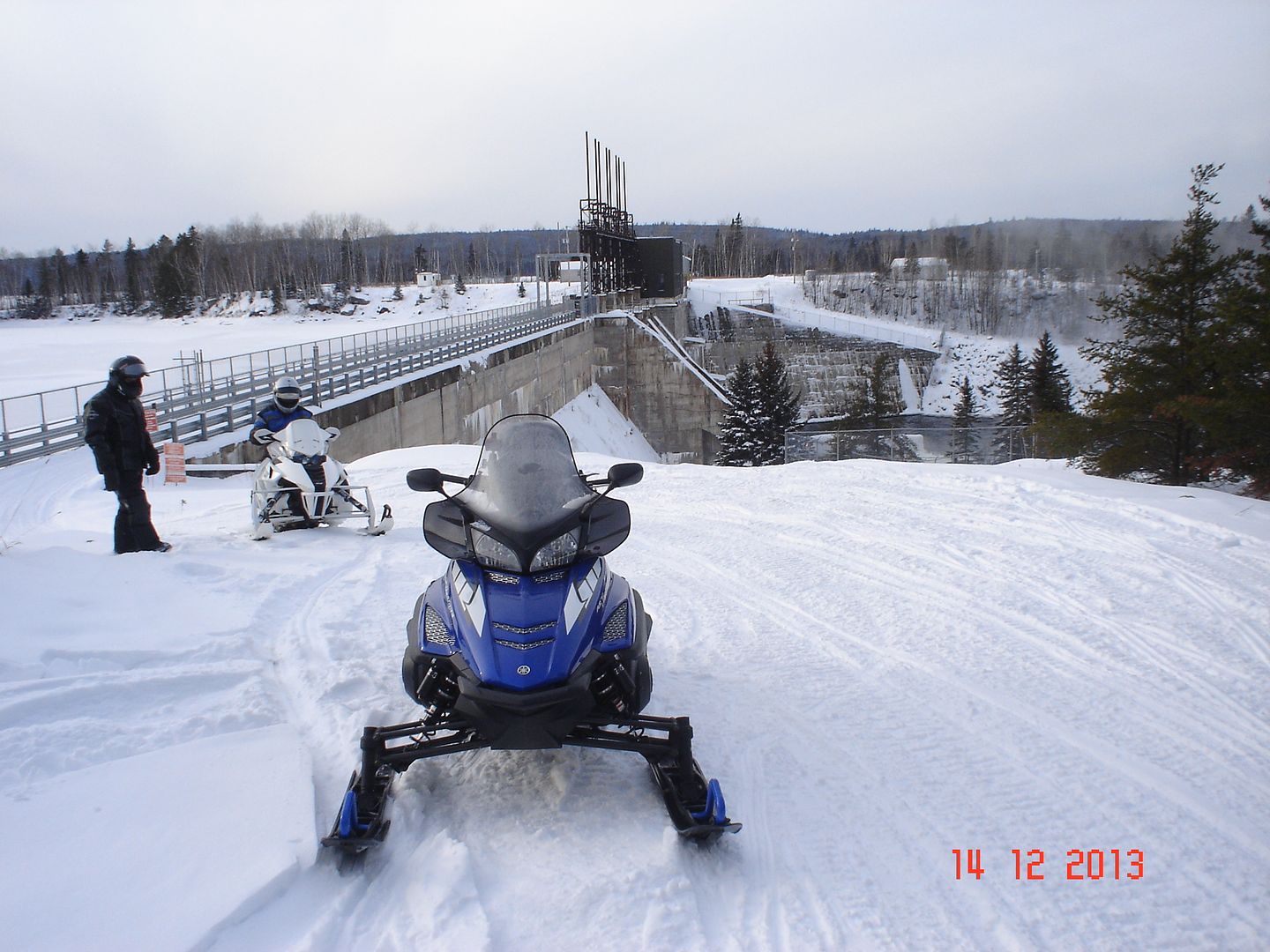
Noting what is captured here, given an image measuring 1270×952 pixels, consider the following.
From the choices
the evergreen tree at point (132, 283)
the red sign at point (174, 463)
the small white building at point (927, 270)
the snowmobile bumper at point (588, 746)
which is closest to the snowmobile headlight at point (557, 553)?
the snowmobile bumper at point (588, 746)

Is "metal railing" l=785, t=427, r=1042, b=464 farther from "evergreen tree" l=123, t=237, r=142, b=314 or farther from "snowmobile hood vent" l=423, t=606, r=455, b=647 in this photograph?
"evergreen tree" l=123, t=237, r=142, b=314

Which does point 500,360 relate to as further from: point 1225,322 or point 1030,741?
point 1030,741

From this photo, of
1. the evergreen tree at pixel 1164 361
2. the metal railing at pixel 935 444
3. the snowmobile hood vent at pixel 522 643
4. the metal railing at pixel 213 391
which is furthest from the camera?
the metal railing at pixel 213 391

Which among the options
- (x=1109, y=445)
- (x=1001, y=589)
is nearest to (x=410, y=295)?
(x=1109, y=445)

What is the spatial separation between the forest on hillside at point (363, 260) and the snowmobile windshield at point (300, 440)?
50.6 m

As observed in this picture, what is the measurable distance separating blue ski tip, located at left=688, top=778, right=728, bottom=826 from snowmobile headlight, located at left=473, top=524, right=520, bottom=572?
1194 millimetres

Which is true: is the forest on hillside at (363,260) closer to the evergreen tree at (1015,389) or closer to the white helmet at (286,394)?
the evergreen tree at (1015,389)

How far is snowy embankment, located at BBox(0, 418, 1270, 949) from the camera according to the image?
2.86 meters

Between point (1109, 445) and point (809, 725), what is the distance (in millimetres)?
15827

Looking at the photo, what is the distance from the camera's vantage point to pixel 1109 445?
17.3m

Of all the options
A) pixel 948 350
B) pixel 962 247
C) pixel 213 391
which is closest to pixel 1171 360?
pixel 213 391
